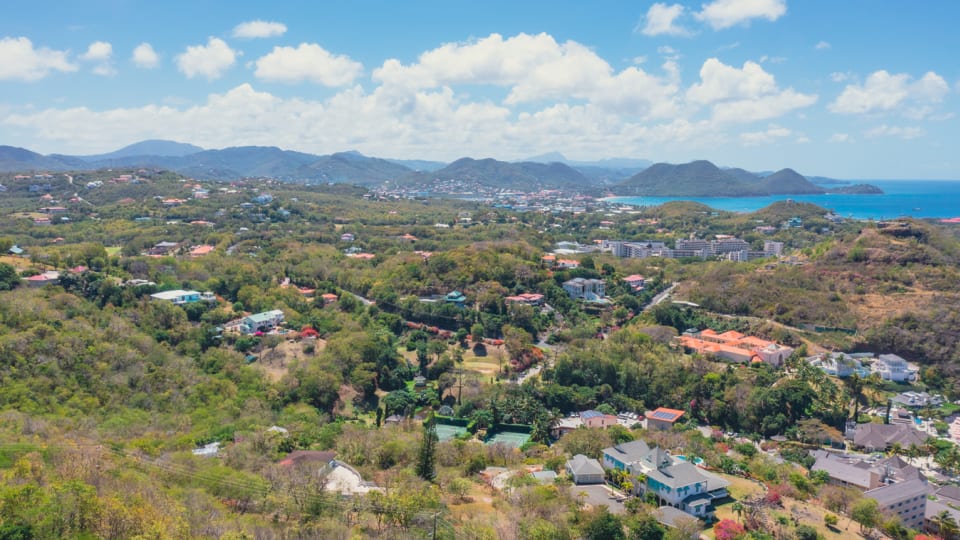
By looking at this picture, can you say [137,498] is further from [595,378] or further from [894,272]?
[894,272]

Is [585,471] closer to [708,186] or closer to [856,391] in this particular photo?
[856,391]

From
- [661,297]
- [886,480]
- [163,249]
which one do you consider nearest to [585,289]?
[661,297]

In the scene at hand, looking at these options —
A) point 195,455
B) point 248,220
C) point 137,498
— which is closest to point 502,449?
point 195,455

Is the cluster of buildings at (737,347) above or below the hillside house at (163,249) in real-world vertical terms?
below

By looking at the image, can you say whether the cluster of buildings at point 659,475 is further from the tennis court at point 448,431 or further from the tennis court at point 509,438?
the tennis court at point 448,431

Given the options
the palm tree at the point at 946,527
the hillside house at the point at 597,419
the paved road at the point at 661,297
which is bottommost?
the hillside house at the point at 597,419

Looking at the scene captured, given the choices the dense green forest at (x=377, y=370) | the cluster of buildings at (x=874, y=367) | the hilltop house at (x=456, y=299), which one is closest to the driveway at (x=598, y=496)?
the dense green forest at (x=377, y=370)
